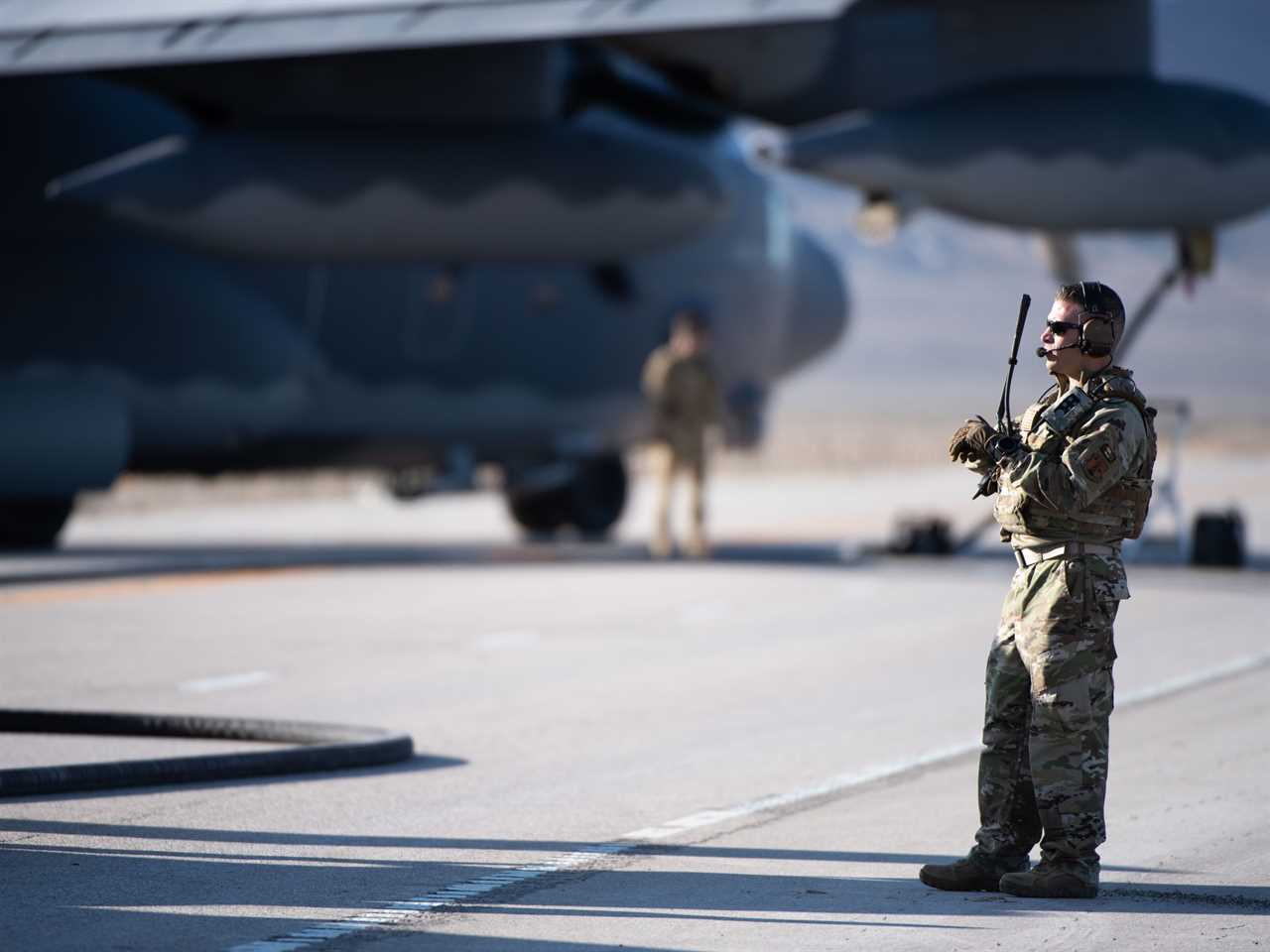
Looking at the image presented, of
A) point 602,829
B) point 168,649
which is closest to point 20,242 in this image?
point 168,649

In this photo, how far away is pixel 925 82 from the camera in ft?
58.1

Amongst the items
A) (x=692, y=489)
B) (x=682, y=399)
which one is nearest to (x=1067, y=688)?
(x=692, y=489)

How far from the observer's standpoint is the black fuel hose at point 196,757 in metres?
8.00

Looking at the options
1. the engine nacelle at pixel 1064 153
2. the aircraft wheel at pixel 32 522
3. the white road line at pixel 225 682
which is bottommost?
the white road line at pixel 225 682

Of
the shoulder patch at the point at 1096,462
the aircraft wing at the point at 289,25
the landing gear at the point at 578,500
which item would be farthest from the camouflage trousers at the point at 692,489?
the shoulder patch at the point at 1096,462

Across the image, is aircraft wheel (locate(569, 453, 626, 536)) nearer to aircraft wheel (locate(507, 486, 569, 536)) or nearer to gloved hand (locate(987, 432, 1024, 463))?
aircraft wheel (locate(507, 486, 569, 536))

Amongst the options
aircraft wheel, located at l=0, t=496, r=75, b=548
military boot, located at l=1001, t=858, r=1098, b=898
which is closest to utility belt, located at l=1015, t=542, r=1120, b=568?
military boot, located at l=1001, t=858, r=1098, b=898

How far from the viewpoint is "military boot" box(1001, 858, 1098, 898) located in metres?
6.30

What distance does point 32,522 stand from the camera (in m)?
19.8

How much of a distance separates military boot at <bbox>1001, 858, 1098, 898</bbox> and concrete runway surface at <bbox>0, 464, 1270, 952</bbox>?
0.05m

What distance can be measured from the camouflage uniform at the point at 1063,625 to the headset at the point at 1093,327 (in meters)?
0.08

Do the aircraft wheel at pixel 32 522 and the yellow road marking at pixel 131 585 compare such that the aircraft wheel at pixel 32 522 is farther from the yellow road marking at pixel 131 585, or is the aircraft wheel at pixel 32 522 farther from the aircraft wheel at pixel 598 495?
the aircraft wheel at pixel 598 495

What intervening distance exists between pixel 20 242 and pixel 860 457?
147 ft

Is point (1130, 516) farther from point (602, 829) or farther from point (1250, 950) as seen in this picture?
point (602, 829)
